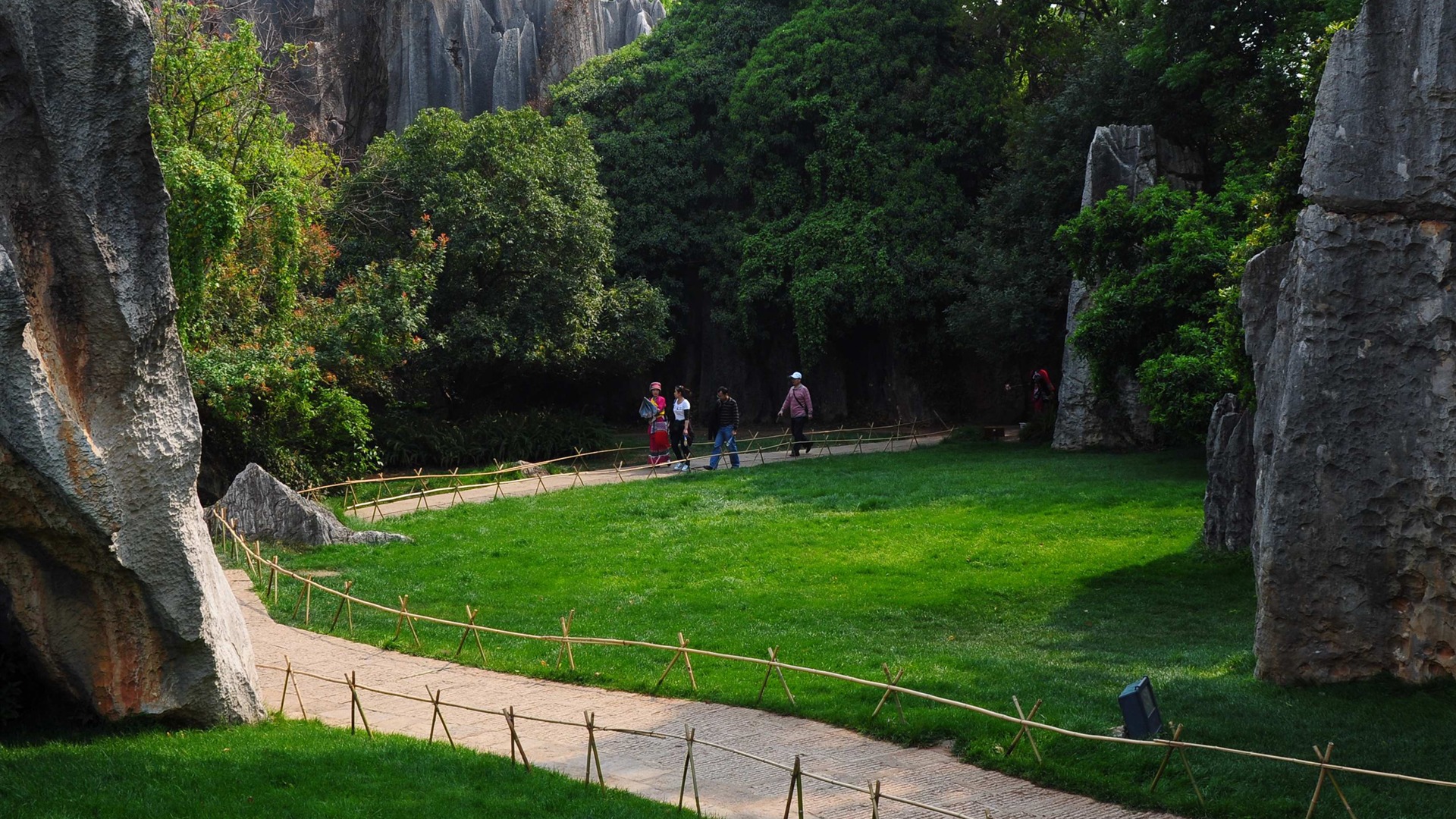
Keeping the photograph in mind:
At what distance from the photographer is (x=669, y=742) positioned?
947cm

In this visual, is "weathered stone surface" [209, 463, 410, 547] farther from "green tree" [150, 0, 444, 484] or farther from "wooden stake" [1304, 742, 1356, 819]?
"wooden stake" [1304, 742, 1356, 819]

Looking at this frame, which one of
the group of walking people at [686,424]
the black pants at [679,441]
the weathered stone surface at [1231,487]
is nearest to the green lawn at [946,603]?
the weathered stone surface at [1231,487]

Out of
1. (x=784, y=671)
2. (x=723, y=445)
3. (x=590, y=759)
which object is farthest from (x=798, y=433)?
(x=590, y=759)

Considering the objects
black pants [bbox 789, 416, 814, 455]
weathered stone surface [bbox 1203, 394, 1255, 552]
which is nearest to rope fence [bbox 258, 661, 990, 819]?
weathered stone surface [bbox 1203, 394, 1255, 552]

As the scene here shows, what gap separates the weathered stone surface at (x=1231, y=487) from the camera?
49.3ft

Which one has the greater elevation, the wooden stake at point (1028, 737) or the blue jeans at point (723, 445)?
the blue jeans at point (723, 445)

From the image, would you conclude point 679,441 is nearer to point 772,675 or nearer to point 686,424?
point 686,424

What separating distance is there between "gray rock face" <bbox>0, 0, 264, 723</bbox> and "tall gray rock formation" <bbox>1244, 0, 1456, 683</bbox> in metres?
8.49

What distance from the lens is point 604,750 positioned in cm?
937

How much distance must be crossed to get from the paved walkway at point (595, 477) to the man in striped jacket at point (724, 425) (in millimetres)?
902

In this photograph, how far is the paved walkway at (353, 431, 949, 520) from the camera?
72.0 ft

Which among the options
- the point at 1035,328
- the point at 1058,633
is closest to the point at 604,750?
the point at 1058,633

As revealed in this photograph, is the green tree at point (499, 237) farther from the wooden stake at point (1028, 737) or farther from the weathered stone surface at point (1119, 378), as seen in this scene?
the wooden stake at point (1028, 737)

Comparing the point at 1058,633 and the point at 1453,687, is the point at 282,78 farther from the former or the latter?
the point at 1453,687
